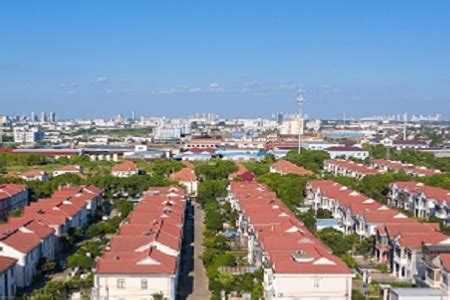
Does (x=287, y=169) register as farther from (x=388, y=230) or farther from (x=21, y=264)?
(x=21, y=264)

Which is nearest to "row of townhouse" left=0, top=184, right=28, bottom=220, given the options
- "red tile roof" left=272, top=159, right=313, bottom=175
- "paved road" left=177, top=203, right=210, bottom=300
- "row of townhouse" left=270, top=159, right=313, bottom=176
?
"paved road" left=177, top=203, right=210, bottom=300

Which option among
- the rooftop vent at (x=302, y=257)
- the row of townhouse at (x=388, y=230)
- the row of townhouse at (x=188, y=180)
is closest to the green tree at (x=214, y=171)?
the row of townhouse at (x=188, y=180)

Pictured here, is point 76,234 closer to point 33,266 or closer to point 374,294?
point 33,266

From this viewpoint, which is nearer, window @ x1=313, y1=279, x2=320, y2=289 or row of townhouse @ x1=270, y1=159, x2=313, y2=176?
window @ x1=313, y1=279, x2=320, y2=289

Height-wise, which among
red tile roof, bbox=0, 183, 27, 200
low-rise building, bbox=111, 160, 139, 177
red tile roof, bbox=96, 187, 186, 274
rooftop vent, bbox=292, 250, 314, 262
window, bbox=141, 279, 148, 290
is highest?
rooftop vent, bbox=292, 250, 314, 262

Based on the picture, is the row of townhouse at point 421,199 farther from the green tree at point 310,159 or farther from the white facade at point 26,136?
the white facade at point 26,136

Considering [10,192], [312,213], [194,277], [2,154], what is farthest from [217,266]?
[2,154]

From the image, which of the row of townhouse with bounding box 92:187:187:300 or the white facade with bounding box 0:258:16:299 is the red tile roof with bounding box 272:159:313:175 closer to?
the row of townhouse with bounding box 92:187:187:300
